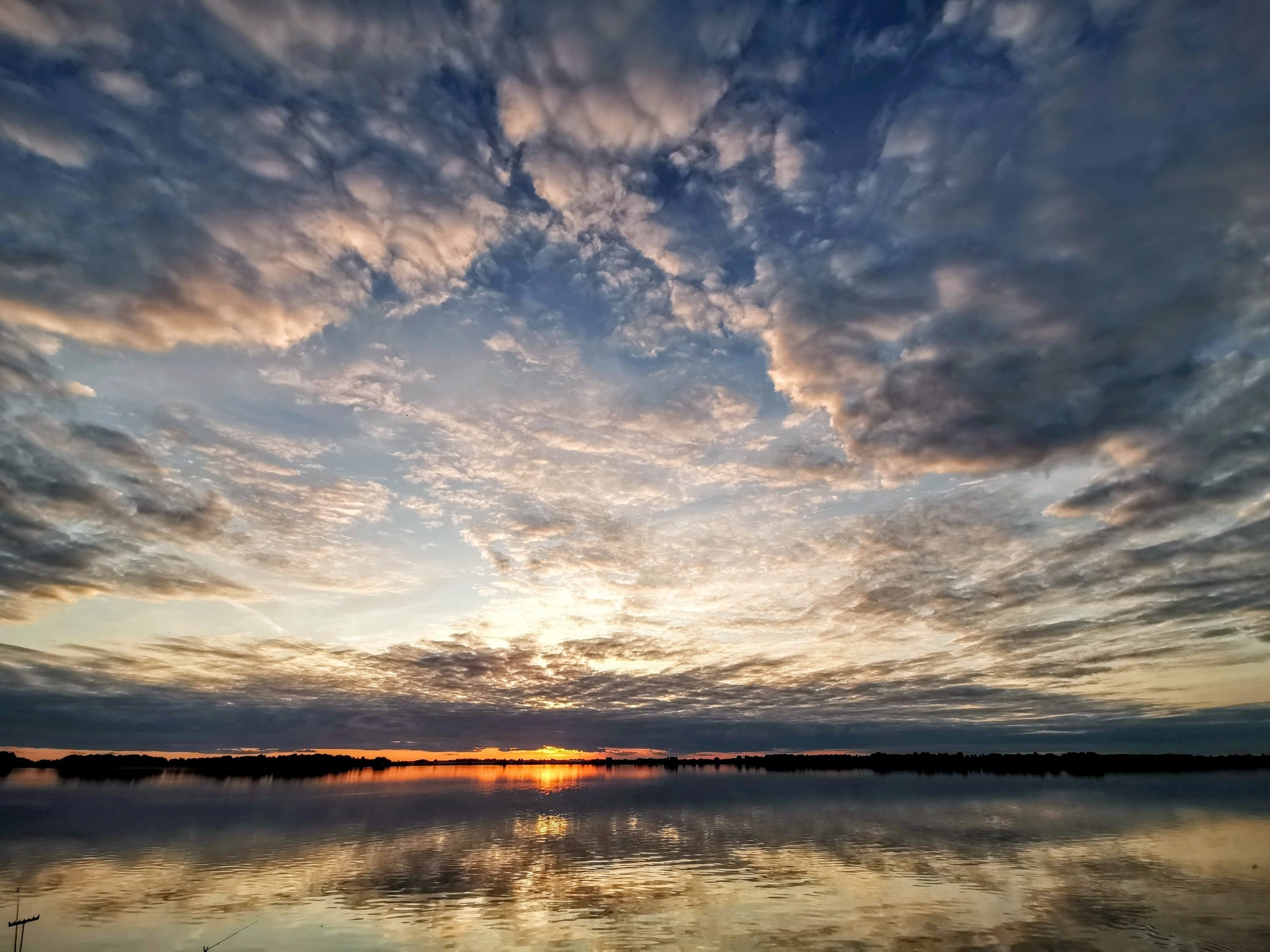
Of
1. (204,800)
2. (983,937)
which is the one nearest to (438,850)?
(983,937)

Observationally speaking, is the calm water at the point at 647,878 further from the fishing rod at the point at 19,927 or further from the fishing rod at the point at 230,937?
the fishing rod at the point at 19,927

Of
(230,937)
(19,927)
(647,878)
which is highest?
(19,927)

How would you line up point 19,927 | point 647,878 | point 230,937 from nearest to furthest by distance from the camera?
point 230,937 → point 19,927 → point 647,878

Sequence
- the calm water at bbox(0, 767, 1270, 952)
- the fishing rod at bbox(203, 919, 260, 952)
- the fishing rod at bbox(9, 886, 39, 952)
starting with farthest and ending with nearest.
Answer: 1. the calm water at bbox(0, 767, 1270, 952)
2. the fishing rod at bbox(203, 919, 260, 952)
3. the fishing rod at bbox(9, 886, 39, 952)

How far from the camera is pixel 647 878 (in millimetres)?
43281

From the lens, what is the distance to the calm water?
100.0 feet

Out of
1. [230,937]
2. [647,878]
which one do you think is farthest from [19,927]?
[647,878]

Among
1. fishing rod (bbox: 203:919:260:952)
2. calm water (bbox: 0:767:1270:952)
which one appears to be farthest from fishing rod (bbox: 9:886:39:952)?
fishing rod (bbox: 203:919:260:952)

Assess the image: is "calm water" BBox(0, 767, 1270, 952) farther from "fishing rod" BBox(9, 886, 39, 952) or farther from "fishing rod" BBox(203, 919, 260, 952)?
"fishing rod" BBox(9, 886, 39, 952)

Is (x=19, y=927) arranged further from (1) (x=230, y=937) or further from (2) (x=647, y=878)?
(2) (x=647, y=878)

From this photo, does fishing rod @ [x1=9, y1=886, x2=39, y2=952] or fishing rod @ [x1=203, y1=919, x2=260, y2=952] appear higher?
fishing rod @ [x1=9, y1=886, x2=39, y2=952]

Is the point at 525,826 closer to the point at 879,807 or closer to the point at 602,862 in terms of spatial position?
the point at 602,862

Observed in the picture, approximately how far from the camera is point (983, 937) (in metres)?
29.2

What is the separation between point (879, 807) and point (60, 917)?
94923 mm
